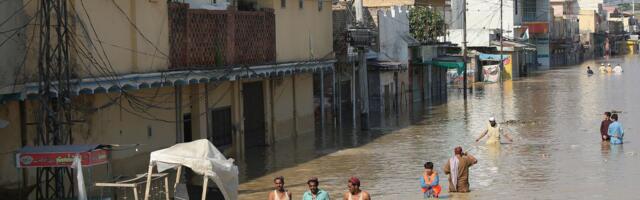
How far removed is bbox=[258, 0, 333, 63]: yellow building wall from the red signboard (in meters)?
14.8

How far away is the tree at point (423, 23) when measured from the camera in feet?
178

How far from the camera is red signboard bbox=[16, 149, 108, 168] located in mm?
16203

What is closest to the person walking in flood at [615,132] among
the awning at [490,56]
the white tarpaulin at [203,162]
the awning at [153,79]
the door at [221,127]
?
the awning at [153,79]

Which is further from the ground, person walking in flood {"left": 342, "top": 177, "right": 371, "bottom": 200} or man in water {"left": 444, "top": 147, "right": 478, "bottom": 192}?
person walking in flood {"left": 342, "top": 177, "right": 371, "bottom": 200}

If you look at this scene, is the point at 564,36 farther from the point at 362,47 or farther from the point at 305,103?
the point at 305,103

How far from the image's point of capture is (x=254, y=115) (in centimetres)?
3170

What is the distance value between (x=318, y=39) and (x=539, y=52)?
211ft

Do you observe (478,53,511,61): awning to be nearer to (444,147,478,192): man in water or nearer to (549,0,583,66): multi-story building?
(549,0,583,66): multi-story building

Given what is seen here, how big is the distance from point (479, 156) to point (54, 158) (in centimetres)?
1376

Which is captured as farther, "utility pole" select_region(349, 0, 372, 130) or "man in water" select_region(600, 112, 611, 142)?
"utility pole" select_region(349, 0, 372, 130)

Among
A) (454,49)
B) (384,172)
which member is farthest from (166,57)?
(454,49)

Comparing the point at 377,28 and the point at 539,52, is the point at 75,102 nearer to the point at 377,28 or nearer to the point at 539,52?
the point at 377,28

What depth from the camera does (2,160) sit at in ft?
61.1

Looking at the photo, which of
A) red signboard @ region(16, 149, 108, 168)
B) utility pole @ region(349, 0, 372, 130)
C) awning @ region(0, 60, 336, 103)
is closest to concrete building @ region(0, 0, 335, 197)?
awning @ region(0, 60, 336, 103)
